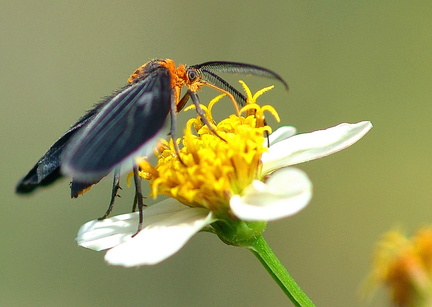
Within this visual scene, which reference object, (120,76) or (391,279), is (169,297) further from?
(391,279)

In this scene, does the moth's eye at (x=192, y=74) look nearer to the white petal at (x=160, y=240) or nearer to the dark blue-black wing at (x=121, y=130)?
the dark blue-black wing at (x=121, y=130)

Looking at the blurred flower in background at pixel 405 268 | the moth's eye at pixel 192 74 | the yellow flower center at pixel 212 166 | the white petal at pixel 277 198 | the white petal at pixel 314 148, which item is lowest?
the blurred flower in background at pixel 405 268

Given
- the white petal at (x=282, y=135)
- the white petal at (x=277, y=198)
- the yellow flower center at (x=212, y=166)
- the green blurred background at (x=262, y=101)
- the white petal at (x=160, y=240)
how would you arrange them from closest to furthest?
the white petal at (x=277, y=198), the white petal at (x=160, y=240), the yellow flower center at (x=212, y=166), the white petal at (x=282, y=135), the green blurred background at (x=262, y=101)

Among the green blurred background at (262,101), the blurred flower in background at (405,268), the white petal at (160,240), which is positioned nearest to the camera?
the blurred flower in background at (405,268)

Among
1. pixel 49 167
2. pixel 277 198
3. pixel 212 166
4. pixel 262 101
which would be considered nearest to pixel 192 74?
pixel 212 166

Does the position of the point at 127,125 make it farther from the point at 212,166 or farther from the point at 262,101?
the point at 262,101

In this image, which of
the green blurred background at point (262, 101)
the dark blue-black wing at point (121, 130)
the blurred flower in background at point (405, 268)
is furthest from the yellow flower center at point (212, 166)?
the green blurred background at point (262, 101)

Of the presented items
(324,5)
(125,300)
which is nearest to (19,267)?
(125,300)

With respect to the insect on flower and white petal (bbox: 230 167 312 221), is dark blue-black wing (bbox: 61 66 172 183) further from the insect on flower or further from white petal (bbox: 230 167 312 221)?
white petal (bbox: 230 167 312 221)
